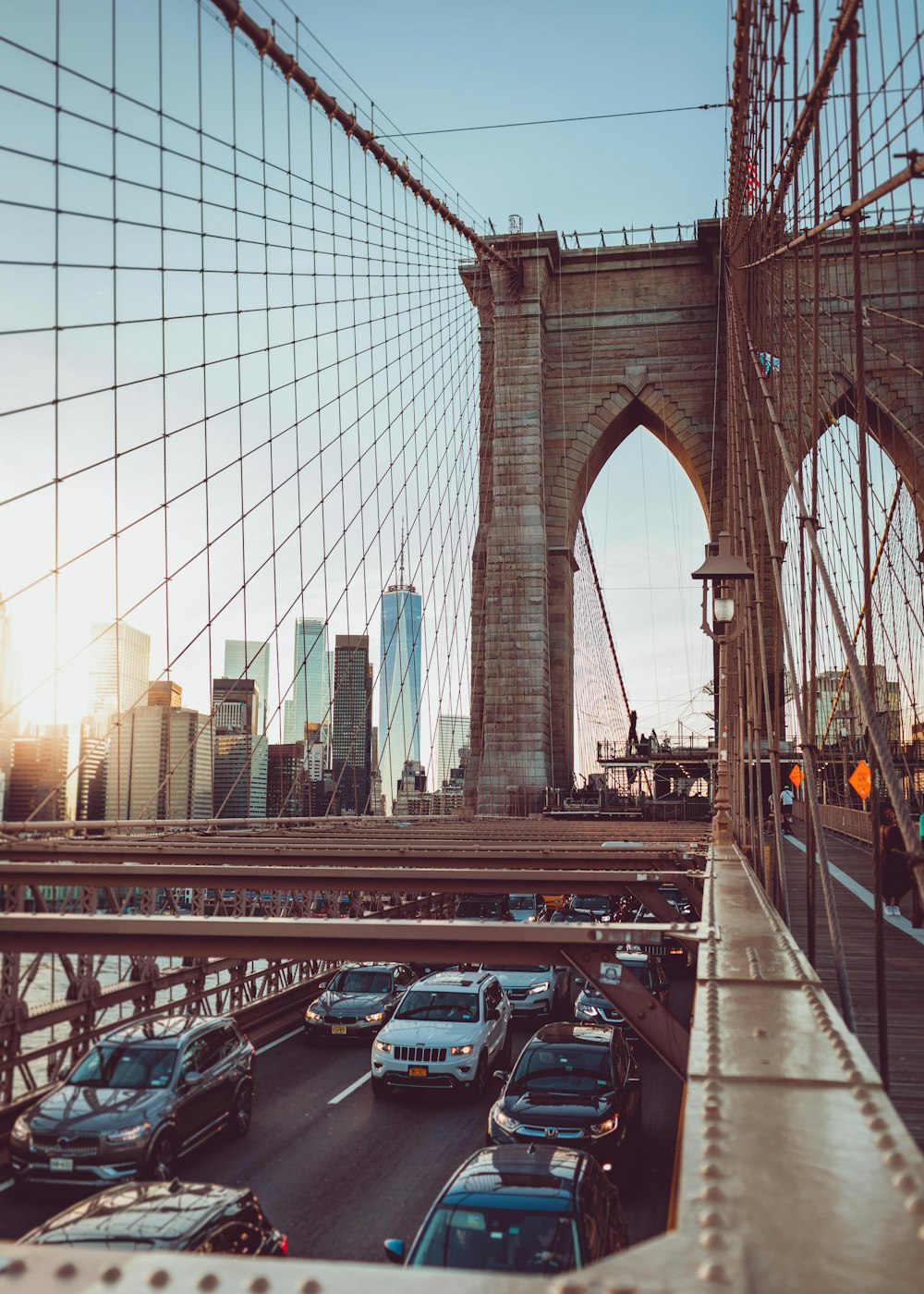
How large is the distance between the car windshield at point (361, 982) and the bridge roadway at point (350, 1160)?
2.04 meters

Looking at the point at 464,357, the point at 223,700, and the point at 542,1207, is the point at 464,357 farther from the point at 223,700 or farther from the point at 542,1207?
the point at 542,1207

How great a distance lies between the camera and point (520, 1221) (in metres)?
5.89

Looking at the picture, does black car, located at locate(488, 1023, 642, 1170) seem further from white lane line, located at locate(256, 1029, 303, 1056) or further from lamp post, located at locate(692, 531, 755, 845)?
white lane line, located at locate(256, 1029, 303, 1056)

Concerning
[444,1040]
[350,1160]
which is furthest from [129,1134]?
[444,1040]

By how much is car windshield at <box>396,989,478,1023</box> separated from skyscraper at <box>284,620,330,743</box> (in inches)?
251

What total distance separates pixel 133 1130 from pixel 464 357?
2857cm

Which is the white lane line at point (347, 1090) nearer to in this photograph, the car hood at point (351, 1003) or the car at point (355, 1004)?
the car at point (355, 1004)

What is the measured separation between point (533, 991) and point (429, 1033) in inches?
201

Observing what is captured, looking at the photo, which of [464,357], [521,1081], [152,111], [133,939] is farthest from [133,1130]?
[464,357]

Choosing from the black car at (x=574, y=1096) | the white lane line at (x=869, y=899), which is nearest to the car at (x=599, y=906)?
the white lane line at (x=869, y=899)

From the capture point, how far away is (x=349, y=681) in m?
24.7

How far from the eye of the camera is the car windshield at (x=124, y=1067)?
32.1 feet

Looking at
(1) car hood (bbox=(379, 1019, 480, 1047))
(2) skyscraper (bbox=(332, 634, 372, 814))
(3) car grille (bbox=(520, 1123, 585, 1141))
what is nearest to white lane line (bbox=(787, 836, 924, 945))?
(3) car grille (bbox=(520, 1123, 585, 1141))

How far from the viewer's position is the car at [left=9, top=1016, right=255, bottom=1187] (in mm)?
8758
